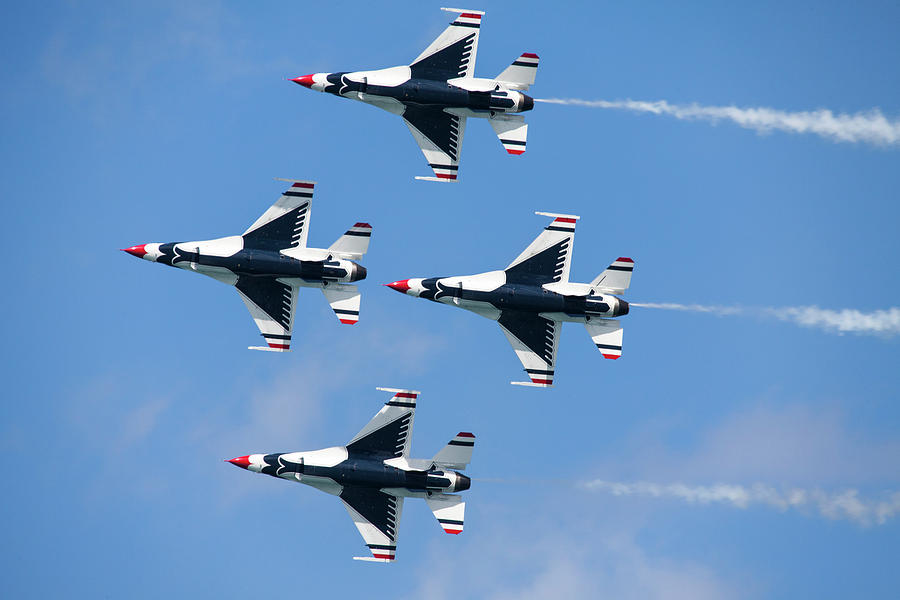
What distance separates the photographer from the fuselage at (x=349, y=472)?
99.9 meters

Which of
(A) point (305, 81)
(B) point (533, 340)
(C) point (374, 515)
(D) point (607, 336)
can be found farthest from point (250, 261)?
(D) point (607, 336)

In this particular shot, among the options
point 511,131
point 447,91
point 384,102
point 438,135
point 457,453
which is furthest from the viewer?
point 438,135

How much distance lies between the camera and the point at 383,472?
10019 cm

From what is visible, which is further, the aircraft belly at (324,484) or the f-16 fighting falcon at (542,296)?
the f-16 fighting falcon at (542,296)

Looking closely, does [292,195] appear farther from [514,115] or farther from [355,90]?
[514,115]

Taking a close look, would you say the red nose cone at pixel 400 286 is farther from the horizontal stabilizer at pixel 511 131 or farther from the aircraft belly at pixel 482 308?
the horizontal stabilizer at pixel 511 131

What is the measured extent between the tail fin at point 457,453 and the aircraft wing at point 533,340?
18.4ft

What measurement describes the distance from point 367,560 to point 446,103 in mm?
30223

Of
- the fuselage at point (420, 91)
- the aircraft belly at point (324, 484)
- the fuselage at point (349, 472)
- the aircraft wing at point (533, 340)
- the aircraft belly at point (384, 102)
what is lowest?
the aircraft belly at point (324, 484)

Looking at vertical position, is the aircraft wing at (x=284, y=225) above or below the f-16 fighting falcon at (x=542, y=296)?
above

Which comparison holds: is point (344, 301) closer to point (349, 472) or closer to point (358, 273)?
point (358, 273)

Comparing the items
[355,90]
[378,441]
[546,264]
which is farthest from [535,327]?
[355,90]

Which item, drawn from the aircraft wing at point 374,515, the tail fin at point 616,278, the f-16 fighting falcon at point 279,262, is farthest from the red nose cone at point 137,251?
the tail fin at point 616,278

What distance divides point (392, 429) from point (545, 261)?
14.8 meters
